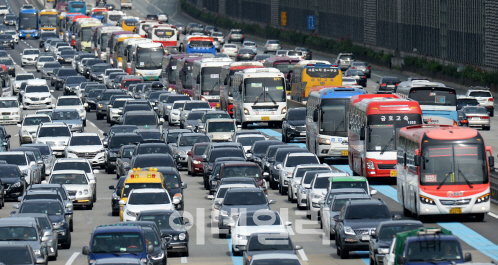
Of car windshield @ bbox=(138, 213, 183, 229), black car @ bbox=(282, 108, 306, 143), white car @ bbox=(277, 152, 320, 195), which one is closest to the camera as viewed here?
car windshield @ bbox=(138, 213, 183, 229)

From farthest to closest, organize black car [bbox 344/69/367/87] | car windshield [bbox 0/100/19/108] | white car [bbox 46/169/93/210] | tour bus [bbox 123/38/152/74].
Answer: black car [bbox 344/69/367/87] → tour bus [bbox 123/38/152/74] → car windshield [bbox 0/100/19/108] → white car [bbox 46/169/93/210]

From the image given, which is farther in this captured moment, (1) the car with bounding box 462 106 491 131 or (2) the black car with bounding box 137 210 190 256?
(1) the car with bounding box 462 106 491 131

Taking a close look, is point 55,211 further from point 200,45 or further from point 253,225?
point 200,45

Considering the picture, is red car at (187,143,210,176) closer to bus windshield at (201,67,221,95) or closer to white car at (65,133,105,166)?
white car at (65,133,105,166)

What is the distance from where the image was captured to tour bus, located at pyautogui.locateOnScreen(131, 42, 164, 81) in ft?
255

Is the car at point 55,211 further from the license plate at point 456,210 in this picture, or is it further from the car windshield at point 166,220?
the license plate at point 456,210

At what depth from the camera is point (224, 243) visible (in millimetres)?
29266

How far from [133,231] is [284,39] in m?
108

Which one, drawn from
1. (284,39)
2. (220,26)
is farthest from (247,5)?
(284,39)

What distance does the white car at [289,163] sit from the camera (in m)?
Result: 38.1

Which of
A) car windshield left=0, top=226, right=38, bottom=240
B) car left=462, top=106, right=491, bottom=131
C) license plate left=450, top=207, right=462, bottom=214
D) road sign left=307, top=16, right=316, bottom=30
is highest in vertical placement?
car windshield left=0, top=226, right=38, bottom=240

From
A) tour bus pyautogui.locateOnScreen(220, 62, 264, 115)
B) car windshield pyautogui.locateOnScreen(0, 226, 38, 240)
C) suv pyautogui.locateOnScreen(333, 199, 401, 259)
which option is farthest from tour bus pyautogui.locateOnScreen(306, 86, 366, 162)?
car windshield pyautogui.locateOnScreen(0, 226, 38, 240)

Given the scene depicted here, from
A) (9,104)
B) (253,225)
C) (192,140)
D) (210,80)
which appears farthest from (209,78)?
(253,225)

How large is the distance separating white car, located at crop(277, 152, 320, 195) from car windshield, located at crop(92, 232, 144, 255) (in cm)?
1533
